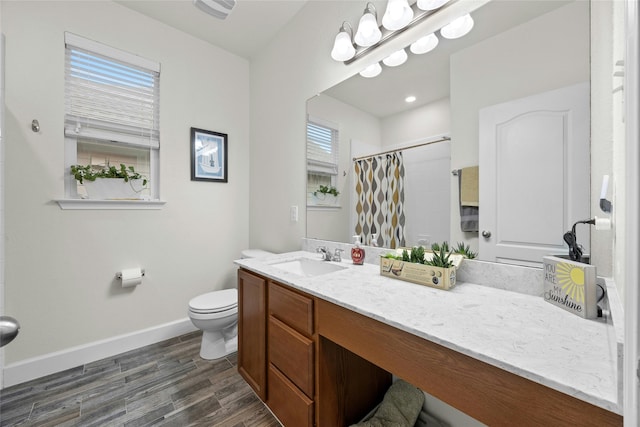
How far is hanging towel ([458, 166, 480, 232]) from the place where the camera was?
3.78 feet

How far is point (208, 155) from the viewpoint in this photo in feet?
8.13

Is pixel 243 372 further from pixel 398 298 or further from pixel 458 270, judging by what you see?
pixel 458 270

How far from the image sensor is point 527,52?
3.27ft

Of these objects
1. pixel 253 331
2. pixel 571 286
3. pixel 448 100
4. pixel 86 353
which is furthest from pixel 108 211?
pixel 571 286

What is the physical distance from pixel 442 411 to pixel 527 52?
5.35 ft

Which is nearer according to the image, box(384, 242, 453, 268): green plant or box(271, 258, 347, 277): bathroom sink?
box(384, 242, 453, 268): green plant

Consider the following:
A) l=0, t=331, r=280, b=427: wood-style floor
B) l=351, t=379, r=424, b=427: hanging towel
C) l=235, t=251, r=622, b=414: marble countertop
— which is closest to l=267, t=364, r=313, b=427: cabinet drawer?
l=0, t=331, r=280, b=427: wood-style floor

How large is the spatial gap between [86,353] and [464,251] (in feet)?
8.56

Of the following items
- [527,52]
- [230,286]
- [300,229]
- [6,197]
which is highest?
[527,52]

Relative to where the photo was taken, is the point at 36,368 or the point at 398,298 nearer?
the point at 398,298

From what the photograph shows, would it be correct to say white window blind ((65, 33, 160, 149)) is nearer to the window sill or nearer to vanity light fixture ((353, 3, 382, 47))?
the window sill

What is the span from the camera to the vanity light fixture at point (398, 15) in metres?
1.32

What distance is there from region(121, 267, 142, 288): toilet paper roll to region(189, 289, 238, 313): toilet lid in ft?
1.63

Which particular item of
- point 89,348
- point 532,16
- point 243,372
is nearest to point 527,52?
point 532,16
